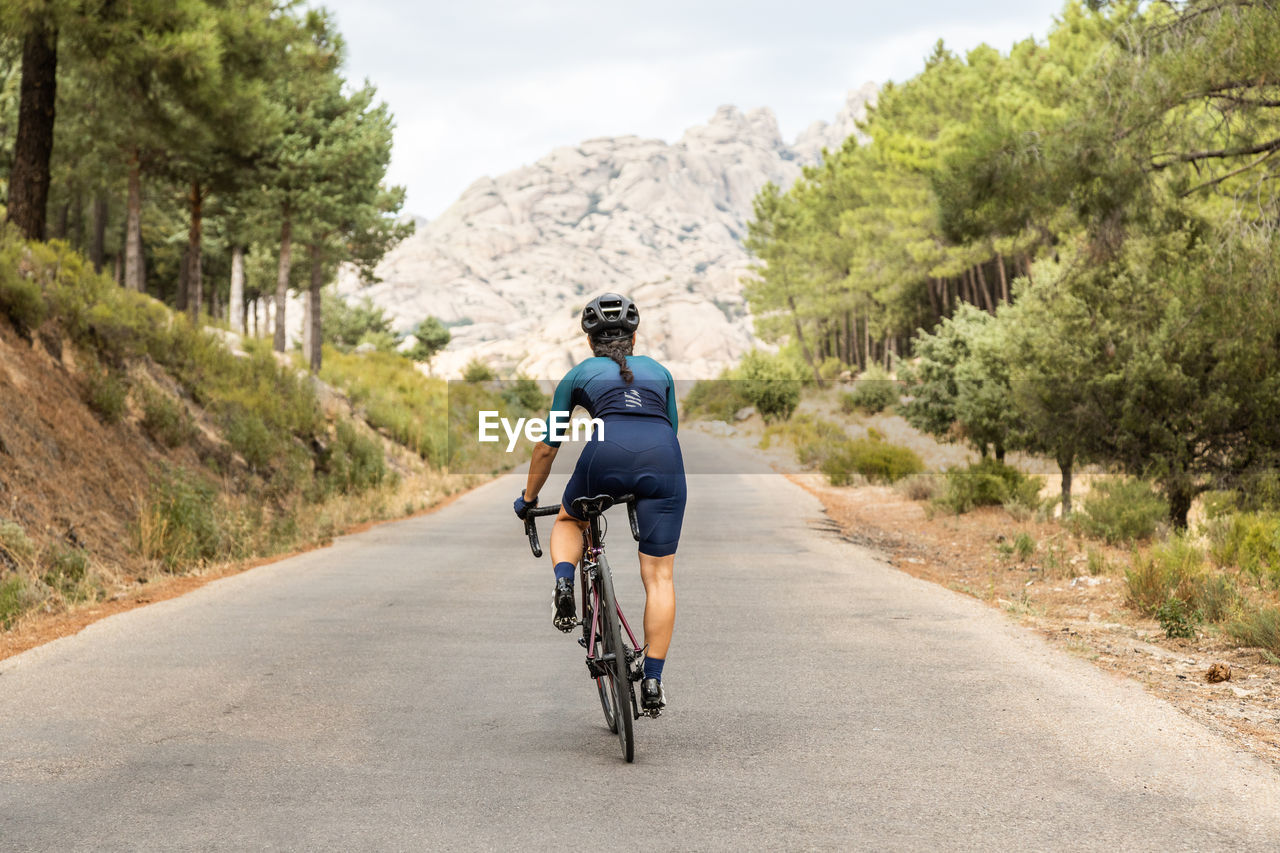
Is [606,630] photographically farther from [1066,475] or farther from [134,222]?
[134,222]

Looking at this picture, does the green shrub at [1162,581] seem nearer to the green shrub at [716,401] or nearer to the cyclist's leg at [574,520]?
the cyclist's leg at [574,520]

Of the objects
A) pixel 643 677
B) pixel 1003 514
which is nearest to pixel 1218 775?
pixel 643 677

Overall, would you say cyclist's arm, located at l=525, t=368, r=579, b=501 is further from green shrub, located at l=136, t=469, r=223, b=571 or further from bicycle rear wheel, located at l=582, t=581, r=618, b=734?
green shrub, located at l=136, t=469, r=223, b=571

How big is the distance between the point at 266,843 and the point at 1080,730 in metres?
4.13

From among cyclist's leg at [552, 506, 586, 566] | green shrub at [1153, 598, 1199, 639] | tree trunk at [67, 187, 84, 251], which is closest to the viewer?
cyclist's leg at [552, 506, 586, 566]

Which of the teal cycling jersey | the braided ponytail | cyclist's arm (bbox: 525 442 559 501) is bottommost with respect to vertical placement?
cyclist's arm (bbox: 525 442 559 501)

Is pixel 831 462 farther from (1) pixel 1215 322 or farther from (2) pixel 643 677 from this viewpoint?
(2) pixel 643 677

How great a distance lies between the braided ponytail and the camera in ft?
18.5

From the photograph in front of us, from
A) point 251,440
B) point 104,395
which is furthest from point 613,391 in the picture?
point 251,440

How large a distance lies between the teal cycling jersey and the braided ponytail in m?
0.02

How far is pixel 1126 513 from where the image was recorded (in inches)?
579

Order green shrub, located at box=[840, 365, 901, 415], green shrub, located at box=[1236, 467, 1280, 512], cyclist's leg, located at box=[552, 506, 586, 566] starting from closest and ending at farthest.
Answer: cyclist's leg, located at box=[552, 506, 586, 566] < green shrub, located at box=[1236, 467, 1280, 512] < green shrub, located at box=[840, 365, 901, 415]

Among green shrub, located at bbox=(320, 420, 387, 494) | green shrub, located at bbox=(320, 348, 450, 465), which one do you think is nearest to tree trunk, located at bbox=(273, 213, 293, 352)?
green shrub, located at bbox=(320, 348, 450, 465)

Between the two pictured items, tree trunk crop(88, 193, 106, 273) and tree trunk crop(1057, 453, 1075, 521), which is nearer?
tree trunk crop(1057, 453, 1075, 521)
